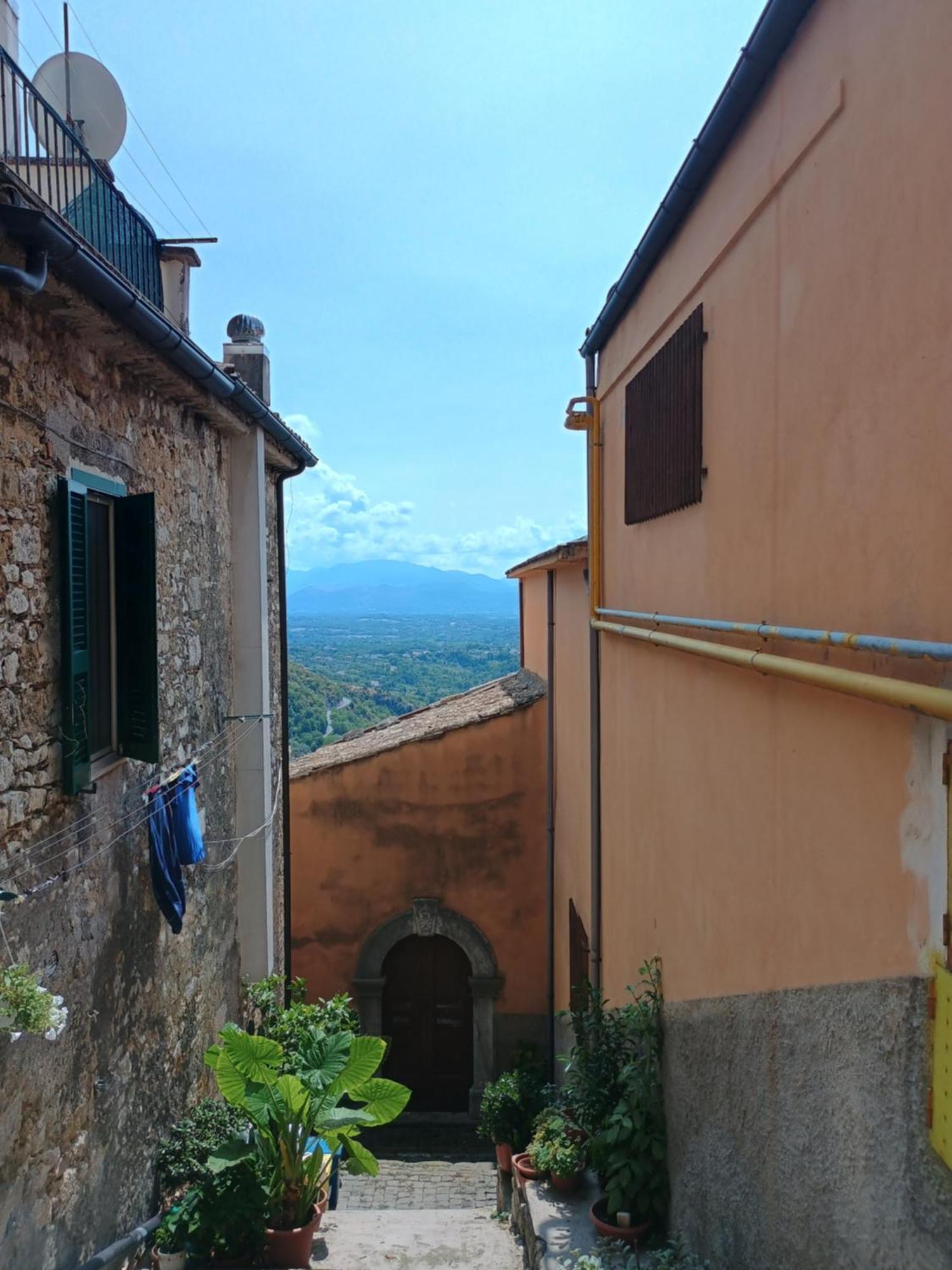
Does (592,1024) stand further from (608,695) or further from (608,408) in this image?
(608,408)

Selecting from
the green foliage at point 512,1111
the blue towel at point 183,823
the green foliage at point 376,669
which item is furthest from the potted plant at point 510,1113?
the blue towel at point 183,823

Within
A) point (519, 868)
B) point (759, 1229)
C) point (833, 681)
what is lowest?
point (519, 868)

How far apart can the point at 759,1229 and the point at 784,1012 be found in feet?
3.18

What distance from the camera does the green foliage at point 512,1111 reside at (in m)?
9.92

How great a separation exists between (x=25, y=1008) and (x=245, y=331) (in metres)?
6.88

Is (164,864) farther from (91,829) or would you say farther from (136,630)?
(136,630)

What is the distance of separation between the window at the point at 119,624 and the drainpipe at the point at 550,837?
719 centimetres

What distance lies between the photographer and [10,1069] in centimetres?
408

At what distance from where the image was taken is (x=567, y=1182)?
273 inches

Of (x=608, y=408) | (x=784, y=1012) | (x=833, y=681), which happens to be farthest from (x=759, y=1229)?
(x=608, y=408)

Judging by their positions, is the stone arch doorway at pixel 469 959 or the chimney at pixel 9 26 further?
the stone arch doorway at pixel 469 959

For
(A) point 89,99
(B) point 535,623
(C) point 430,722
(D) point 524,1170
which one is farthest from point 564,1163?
(B) point 535,623

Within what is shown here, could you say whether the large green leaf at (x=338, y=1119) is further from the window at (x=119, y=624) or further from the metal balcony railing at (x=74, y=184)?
the metal balcony railing at (x=74, y=184)

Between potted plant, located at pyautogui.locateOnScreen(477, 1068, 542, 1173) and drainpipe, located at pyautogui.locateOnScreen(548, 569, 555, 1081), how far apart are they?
→ 2.13 m
